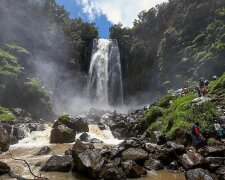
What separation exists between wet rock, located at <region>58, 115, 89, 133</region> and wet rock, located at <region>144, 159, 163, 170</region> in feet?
47.4

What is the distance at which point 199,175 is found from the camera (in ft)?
45.1

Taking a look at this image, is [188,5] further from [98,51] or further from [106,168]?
[106,168]

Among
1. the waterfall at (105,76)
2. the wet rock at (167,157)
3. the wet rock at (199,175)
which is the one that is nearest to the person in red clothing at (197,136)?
the wet rock at (167,157)

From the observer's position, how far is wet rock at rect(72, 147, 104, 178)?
14938 mm

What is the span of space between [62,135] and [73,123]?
3968 millimetres

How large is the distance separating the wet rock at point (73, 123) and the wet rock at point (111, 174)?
15.6 m

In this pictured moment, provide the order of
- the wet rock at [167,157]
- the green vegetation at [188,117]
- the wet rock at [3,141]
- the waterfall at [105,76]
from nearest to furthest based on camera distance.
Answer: the wet rock at [167,157]
the green vegetation at [188,117]
the wet rock at [3,141]
the waterfall at [105,76]

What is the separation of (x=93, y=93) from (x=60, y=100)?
6.43m

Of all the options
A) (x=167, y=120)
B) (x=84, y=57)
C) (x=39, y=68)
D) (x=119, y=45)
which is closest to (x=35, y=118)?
(x=39, y=68)

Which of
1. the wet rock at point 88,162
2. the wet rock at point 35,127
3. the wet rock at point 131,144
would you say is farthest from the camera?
the wet rock at point 35,127

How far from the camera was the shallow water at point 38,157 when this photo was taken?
15297 mm

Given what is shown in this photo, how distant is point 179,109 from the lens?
1016 inches

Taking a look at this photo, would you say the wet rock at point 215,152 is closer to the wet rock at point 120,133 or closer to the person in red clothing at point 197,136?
the person in red clothing at point 197,136

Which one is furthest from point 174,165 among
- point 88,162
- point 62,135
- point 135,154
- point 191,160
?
point 62,135
